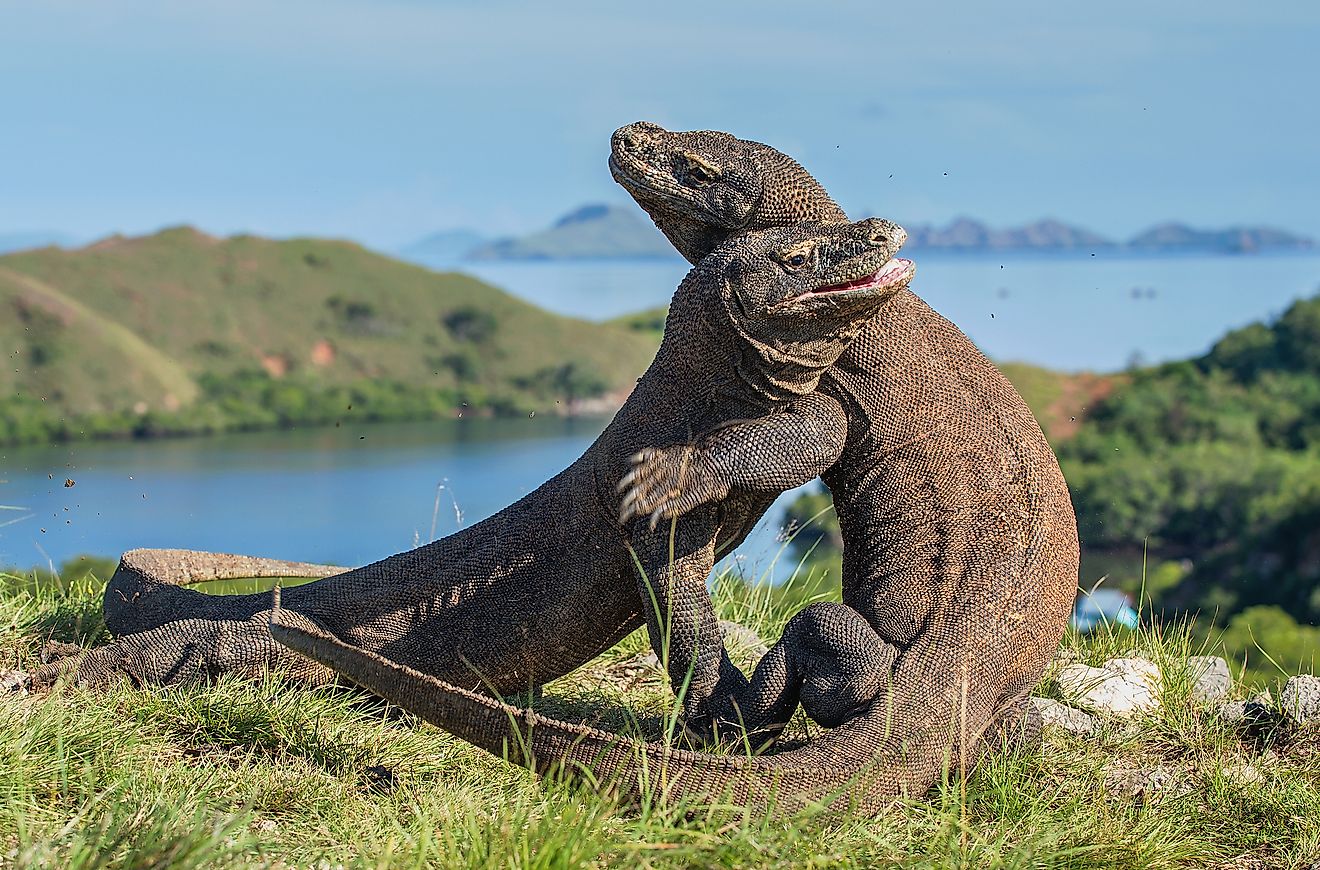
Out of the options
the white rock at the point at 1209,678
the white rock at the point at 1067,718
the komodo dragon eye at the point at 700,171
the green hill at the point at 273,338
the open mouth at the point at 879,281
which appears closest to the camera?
the open mouth at the point at 879,281

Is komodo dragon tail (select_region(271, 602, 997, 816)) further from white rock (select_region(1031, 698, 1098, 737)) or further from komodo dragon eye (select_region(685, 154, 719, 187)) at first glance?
komodo dragon eye (select_region(685, 154, 719, 187))

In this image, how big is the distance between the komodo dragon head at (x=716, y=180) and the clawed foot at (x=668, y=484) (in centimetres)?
103

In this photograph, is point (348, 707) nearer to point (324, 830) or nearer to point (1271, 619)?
point (324, 830)

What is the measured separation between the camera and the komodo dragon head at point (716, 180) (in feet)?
20.1

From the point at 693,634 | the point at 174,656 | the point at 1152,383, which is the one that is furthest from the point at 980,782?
the point at 1152,383

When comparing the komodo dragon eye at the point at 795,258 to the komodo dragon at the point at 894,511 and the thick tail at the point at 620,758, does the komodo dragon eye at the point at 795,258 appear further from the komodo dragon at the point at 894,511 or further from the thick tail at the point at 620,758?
the thick tail at the point at 620,758

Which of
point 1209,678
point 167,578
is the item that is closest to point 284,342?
point 167,578

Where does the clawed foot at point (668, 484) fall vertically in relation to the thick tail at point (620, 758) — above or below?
above

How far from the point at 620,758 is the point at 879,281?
2.19 meters

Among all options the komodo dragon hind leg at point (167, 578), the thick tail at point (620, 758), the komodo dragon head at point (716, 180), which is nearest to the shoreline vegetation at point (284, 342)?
the komodo dragon hind leg at point (167, 578)

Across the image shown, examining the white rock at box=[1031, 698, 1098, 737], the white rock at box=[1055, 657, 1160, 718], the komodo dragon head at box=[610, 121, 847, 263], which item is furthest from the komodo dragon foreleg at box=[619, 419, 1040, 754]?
the white rock at box=[1055, 657, 1160, 718]

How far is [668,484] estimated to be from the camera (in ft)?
19.4

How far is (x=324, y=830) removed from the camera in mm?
5168

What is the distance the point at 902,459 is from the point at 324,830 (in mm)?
2840
